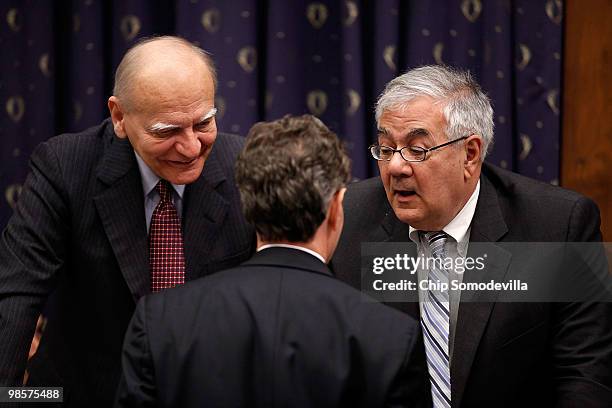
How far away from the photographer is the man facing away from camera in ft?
4.64

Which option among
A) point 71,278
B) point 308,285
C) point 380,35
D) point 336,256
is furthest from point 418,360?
point 380,35

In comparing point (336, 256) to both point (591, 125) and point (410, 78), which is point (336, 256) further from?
point (591, 125)

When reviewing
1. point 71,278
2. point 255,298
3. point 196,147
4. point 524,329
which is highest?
point 196,147

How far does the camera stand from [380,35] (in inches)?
121

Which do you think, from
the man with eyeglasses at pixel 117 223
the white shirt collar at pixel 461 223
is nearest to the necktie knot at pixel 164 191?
the man with eyeglasses at pixel 117 223

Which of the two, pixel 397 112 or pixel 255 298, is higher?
Result: pixel 397 112

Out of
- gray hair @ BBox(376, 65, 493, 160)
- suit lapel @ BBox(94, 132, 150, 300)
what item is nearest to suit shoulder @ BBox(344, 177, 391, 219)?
gray hair @ BBox(376, 65, 493, 160)

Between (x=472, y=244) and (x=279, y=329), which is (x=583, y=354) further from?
(x=279, y=329)

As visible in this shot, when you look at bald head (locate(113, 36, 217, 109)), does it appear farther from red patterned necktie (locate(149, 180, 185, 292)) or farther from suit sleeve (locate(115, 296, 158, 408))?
suit sleeve (locate(115, 296, 158, 408))

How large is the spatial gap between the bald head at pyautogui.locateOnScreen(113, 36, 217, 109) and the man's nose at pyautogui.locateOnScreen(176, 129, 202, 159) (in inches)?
4.4

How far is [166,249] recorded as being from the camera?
207 cm

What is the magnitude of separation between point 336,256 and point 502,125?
1177 mm

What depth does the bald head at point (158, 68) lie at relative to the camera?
195 centimetres

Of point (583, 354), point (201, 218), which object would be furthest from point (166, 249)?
point (583, 354)
